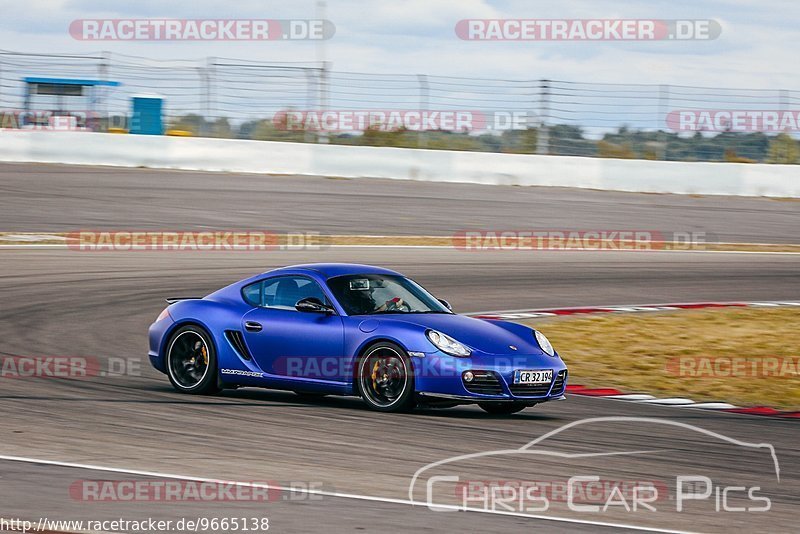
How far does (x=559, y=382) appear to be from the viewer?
348 inches

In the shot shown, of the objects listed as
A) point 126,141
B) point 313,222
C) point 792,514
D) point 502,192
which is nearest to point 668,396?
point 792,514

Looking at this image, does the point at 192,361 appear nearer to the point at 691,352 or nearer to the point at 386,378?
the point at 386,378

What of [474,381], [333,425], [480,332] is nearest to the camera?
[333,425]

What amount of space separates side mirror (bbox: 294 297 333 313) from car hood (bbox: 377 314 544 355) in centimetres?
47

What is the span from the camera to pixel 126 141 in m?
27.2

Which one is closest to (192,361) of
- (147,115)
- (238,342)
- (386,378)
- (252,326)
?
(238,342)

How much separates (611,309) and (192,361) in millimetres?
7430

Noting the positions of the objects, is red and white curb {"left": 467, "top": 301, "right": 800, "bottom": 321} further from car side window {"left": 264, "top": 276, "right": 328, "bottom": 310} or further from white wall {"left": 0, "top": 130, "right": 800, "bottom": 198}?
white wall {"left": 0, "top": 130, "right": 800, "bottom": 198}

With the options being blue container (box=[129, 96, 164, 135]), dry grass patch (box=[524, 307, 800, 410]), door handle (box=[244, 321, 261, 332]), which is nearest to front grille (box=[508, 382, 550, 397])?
door handle (box=[244, 321, 261, 332])

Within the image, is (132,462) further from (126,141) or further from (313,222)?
(126,141)

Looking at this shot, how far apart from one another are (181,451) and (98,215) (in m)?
15.6

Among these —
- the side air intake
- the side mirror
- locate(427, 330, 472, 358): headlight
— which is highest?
the side mirror

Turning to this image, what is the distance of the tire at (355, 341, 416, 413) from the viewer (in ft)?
28.0

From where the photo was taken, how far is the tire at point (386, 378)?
8539 mm
